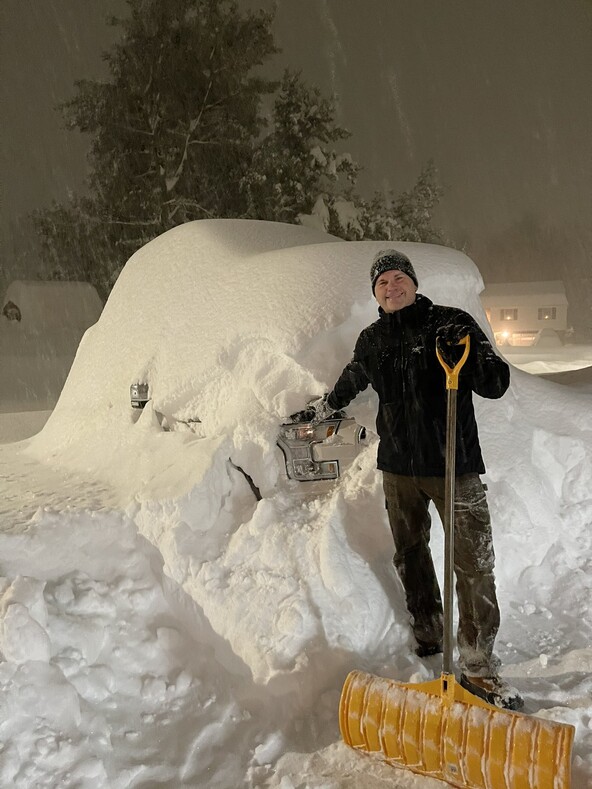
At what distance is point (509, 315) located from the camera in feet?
114

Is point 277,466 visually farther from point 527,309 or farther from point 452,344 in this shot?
point 527,309

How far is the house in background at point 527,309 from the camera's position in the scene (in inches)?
1341

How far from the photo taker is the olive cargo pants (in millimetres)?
2418

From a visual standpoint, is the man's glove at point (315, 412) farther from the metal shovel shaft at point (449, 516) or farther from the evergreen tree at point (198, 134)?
the evergreen tree at point (198, 134)

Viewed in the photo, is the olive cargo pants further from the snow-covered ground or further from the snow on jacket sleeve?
the snow on jacket sleeve

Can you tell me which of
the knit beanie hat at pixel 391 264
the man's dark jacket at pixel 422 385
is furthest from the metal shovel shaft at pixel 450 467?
the knit beanie hat at pixel 391 264

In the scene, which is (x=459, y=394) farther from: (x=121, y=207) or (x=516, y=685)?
(x=121, y=207)

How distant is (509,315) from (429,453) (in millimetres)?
34769

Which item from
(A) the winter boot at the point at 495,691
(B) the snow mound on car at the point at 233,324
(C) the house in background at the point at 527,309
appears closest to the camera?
(A) the winter boot at the point at 495,691

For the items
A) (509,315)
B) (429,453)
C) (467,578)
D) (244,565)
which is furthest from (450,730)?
(509,315)

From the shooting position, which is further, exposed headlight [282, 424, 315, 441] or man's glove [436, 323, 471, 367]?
exposed headlight [282, 424, 315, 441]

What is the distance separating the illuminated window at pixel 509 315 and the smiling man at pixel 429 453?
112 feet

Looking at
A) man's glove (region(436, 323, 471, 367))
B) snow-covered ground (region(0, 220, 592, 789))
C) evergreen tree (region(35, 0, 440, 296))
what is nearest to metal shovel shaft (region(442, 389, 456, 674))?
man's glove (region(436, 323, 471, 367))

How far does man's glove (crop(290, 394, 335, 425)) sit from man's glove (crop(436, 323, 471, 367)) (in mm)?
903
